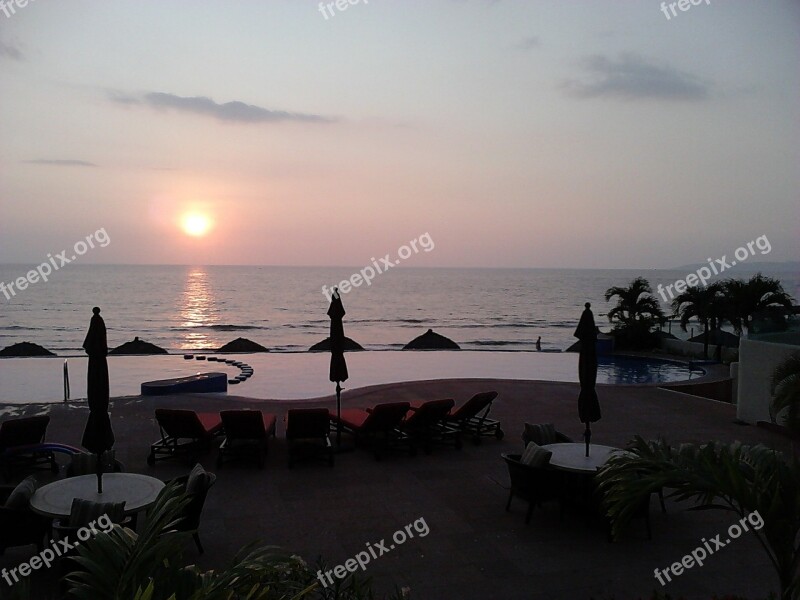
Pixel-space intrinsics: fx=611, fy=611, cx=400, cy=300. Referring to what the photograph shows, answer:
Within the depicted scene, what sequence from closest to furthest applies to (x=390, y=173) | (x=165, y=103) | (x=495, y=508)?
1. (x=495, y=508)
2. (x=165, y=103)
3. (x=390, y=173)

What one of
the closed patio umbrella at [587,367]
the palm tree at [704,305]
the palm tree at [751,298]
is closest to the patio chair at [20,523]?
the closed patio umbrella at [587,367]

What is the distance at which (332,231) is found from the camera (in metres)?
78.2

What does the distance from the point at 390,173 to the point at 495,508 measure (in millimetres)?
25953

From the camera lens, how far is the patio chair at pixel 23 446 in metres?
7.94

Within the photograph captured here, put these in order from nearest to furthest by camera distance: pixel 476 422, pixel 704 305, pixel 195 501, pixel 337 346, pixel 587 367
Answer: pixel 195 501 → pixel 587 367 → pixel 337 346 → pixel 476 422 → pixel 704 305

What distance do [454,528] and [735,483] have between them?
3.27 m

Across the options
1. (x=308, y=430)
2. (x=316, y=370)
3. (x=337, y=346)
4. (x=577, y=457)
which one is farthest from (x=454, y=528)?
(x=316, y=370)

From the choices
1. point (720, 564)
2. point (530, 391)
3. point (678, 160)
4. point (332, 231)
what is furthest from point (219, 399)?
point (332, 231)

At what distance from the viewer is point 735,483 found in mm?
3689

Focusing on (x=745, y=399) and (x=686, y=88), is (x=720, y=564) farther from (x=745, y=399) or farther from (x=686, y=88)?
(x=686, y=88)

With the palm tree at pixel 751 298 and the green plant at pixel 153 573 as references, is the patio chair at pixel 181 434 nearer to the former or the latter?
the green plant at pixel 153 573

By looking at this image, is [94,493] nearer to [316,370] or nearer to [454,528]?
[454,528]

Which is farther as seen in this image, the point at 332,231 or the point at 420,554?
the point at 332,231

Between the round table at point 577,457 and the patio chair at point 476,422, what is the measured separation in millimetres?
2536
